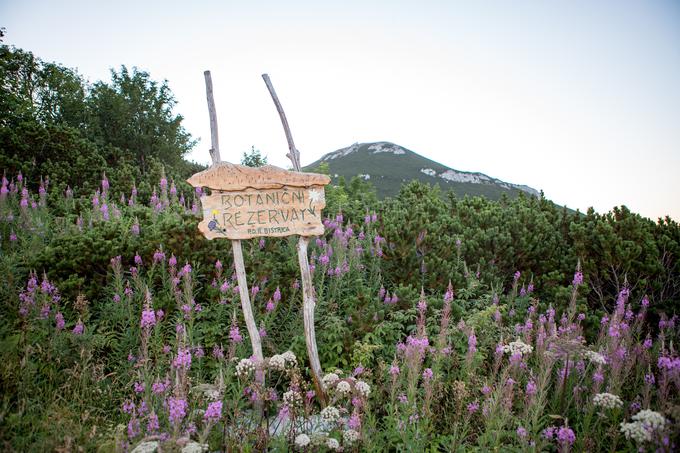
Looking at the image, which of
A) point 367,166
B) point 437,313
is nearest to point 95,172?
point 437,313

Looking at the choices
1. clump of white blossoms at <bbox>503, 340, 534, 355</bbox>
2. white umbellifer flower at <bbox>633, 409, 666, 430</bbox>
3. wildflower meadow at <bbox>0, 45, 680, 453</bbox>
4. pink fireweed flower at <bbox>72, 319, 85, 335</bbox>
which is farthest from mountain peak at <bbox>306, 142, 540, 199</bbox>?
white umbellifer flower at <bbox>633, 409, 666, 430</bbox>

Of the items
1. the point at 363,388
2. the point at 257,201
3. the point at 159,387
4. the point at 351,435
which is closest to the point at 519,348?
the point at 363,388

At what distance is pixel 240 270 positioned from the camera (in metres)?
4.05

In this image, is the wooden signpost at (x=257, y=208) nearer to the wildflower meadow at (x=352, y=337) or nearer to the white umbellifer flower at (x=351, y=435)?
the wildflower meadow at (x=352, y=337)

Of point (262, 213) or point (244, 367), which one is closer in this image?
point (244, 367)

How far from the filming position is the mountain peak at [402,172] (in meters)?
43.1

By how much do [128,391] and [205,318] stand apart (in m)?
1.15

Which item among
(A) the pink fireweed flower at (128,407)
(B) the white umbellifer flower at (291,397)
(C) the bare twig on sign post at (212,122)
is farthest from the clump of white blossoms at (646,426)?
(C) the bare twig on sign post at (212,122)

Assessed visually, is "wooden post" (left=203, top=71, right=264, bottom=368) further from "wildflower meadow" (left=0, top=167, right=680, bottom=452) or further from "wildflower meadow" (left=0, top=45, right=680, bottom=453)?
"wildflower meadow" (left=0, top=45, right=680, bottom=453)

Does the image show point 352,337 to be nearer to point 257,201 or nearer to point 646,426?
point 257,201

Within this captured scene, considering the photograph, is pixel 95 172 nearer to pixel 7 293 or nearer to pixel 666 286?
pixel 7 293

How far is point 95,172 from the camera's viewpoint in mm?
11805

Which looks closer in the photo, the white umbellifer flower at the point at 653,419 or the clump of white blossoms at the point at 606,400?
the white umbellifer flower at the point at 653,419

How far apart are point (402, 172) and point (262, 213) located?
1792 inches
